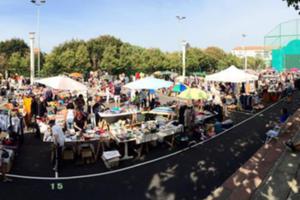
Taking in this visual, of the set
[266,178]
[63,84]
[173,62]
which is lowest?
[266,178]

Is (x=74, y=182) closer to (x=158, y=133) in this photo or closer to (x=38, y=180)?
(x=38, y=180)

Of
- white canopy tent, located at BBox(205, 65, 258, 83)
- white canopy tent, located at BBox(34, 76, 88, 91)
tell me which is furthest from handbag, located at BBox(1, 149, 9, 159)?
white canopy tent, located at BBox(205, 65, 258, 83)

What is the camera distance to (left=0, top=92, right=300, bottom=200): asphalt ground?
20.5ft

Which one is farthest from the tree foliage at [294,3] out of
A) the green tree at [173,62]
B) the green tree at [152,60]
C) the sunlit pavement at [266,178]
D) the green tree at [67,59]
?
the green tree at [173,62]

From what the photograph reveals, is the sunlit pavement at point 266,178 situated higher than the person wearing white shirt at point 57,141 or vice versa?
the person wearing white shirt at point 57,141

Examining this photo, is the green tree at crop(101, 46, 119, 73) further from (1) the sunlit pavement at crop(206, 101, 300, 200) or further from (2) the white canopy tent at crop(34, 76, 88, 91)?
(1) the sunlit pavement at crop(206, 101, 300, 200)

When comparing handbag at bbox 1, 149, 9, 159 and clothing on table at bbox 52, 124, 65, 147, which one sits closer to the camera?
handbag at bbox 1, 149, 9, 159

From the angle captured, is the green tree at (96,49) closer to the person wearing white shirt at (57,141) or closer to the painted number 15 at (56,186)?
the person wearing white shirt at (57,141)

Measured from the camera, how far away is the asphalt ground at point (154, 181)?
6.24 metres

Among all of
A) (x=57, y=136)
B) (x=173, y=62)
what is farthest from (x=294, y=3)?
(x=173, y=62)

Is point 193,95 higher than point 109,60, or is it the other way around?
point 109,60

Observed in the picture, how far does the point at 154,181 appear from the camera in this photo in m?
6.91

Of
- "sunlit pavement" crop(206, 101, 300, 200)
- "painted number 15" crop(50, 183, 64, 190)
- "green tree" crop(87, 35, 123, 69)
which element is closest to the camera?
"sunlit pavement" crop(206, 101, 300, 200)

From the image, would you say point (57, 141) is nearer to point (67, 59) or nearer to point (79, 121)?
point (79, 121)
